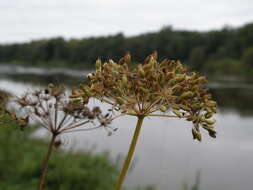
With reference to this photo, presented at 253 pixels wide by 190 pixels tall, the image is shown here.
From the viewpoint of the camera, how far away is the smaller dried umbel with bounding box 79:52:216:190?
1.31 m

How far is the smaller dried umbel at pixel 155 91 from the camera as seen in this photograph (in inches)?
51.8

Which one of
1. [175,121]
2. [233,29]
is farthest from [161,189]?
[233,29]

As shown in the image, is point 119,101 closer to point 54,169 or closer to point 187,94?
point 187,94

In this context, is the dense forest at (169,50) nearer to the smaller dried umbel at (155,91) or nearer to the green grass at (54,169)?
the green grass at (54,169)

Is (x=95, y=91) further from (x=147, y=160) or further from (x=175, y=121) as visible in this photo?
(x=175, y=121)

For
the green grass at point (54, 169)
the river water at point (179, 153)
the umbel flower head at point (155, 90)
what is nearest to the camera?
the umbel flower head at point (155, 90)

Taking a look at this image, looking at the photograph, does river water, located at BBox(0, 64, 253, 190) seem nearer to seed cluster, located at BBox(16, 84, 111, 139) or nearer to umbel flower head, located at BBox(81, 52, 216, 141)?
seed cluster, located at BBox(16, 84, 111, 139)

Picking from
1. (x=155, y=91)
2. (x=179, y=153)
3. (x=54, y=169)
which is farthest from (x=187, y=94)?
(x=179, y=153)

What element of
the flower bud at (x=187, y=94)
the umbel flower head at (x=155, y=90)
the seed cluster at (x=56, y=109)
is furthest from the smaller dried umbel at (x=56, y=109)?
the flower bud at (x=187, y=94)

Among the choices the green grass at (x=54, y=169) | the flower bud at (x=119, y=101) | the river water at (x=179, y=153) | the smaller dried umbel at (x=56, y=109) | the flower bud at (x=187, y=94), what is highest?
the flower bud at (x=187, y=94)

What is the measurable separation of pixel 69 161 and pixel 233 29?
99439 millimetres

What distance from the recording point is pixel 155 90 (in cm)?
135

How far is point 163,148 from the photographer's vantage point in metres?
10.9

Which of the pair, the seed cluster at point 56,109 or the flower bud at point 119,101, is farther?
the seed cluster at point 56,109
